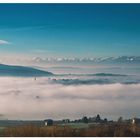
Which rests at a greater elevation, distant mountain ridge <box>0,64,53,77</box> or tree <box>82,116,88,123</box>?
distant mountain ridge <box>0,64,53,77</box>

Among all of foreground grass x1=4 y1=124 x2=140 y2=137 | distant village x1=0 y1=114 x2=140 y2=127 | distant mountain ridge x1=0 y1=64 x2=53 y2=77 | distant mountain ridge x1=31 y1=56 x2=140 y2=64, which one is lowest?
foreground grass x1=4 y1=124 x2=140 y2=137

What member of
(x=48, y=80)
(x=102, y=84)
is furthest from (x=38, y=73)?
(x=102, y=84)

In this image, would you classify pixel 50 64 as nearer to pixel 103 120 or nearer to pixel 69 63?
pixel 69 63

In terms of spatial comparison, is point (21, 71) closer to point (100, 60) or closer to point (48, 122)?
point (48, 122)

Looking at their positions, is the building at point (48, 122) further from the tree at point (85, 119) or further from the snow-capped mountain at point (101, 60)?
the snow-capped mountain at point (101, 60)

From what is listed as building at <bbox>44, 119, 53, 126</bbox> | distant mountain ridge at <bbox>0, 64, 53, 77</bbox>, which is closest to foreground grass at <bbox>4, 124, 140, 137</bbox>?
building at <bbox>44, 119, 53, 126</bbox>

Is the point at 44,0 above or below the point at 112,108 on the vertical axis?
above

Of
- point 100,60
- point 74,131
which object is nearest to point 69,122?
point 74,131

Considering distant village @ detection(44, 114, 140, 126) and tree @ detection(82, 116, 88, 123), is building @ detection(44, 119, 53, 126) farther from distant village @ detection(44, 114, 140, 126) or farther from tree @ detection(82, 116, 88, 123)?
tree @ detection(82, 116, 88, 123)
